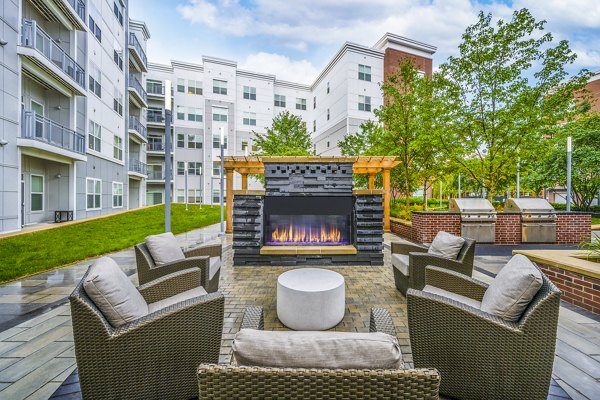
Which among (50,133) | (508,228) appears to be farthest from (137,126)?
(508,228)

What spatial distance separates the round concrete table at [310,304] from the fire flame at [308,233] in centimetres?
314

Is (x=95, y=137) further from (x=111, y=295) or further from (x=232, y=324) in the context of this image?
(x=111, y=295)

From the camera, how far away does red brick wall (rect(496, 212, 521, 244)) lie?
8680 millimetres

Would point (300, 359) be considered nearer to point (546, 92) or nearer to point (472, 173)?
point (472, 173)

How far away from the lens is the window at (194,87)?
26.1 metres

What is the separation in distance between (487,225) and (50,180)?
18532mm

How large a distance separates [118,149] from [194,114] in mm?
9725

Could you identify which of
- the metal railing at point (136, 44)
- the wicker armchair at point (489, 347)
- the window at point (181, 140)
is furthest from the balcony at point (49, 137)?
the wicker armchair at point (489, 347)

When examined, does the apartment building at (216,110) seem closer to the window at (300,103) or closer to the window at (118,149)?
the window at (300,103)

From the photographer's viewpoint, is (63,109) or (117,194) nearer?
(63,109)

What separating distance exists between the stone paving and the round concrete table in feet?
0.67

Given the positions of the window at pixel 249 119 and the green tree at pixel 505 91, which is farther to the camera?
the window at pixel 249 119

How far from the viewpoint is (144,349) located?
183cm

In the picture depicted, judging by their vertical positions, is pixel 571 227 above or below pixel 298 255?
above
